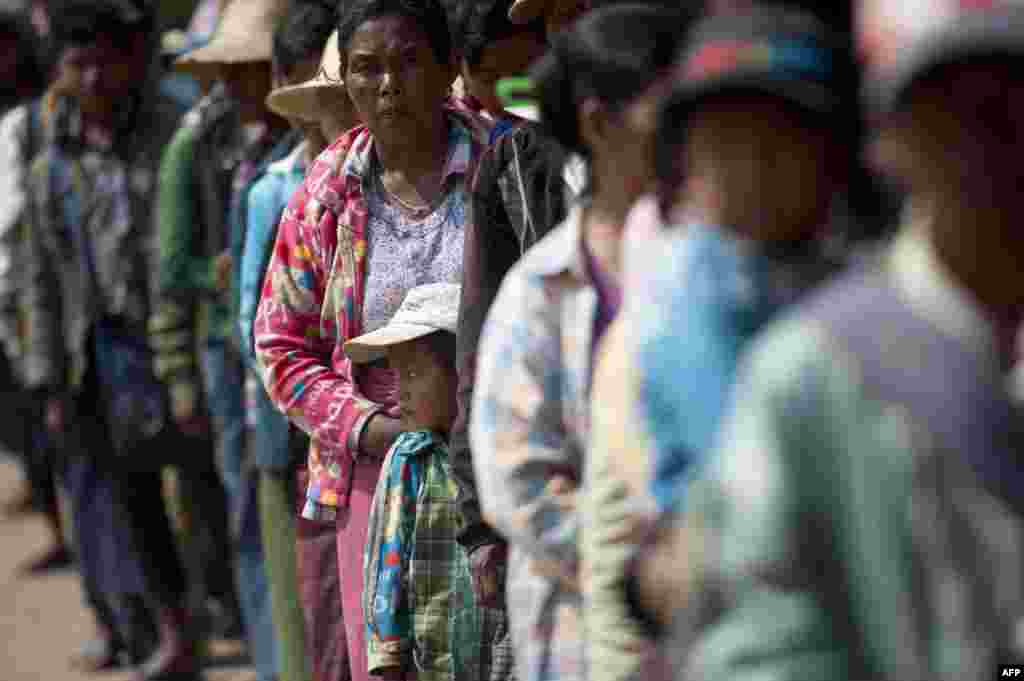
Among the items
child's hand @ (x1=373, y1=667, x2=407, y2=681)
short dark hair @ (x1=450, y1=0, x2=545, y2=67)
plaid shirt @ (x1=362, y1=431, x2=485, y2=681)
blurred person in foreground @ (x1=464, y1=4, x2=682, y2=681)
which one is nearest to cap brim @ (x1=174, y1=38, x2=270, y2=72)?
short dark hair @ (x1=450, y1=0, x2=545, y2=67)

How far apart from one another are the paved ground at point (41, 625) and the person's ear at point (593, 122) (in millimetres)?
5527

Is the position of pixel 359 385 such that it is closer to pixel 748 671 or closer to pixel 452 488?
pixel 452 488

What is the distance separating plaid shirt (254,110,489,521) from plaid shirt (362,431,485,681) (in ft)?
0.79

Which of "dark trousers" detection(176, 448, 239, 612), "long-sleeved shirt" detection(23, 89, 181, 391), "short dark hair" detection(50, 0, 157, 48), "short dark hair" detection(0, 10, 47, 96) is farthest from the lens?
"short dark hair" detection(0, 10, 47, 96)

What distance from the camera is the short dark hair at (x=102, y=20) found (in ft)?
28.7

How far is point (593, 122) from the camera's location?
3453 millimetres

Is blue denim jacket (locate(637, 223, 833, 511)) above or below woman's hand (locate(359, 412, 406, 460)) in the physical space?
above

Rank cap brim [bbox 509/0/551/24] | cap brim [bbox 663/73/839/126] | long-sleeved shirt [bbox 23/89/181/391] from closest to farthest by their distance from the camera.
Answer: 1. cap brim [bbox 663/73/839/126]
2. cap brim [bbox 509/0/551/24]
3. long-sleeved shirt [bbox 23/89/181/391]

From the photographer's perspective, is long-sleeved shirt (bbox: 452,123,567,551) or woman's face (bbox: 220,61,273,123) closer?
long-sleeved shirt (bbox: 452,123,567,551)

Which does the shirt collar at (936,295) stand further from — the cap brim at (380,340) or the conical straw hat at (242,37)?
the conical straw hat at (242,37)

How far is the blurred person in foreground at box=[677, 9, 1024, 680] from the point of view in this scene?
7.96 feet

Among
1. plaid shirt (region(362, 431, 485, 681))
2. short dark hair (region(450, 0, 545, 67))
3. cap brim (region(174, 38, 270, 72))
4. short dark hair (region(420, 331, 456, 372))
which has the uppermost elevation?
short dark hair (region(450, 0, 545, 67))

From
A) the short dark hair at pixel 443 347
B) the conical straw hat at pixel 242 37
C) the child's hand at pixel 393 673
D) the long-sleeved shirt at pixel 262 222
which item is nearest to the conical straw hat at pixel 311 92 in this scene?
the long-sleeved shirt at pixel 262 222

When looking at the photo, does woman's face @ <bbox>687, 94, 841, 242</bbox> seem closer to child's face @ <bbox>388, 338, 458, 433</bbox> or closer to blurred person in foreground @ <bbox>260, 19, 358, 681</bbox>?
child's face @ <bbox>388, 338, 458, 433</bbox>
